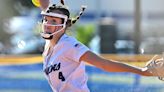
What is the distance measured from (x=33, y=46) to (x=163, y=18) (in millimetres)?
2010

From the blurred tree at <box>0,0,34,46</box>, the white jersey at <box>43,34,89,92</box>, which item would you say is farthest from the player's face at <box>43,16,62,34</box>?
the blurred tree at <box>0,0,34,46</box>

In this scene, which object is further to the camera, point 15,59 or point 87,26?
point 87,26

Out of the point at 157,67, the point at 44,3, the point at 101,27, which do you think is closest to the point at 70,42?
the point at 157,67

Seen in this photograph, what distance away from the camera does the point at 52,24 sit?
367cm

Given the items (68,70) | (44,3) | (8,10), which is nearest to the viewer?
(68,70)

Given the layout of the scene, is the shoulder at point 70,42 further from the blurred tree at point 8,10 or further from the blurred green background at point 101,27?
the blurred tree at point 8,10

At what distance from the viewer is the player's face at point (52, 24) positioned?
3664 mm

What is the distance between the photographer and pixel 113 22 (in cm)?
921

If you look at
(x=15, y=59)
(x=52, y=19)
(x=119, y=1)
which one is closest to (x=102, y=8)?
(x=119, y=1)

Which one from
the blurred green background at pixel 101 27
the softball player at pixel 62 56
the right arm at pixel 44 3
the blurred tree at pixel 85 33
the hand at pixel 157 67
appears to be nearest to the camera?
the hand at pixel 157 67

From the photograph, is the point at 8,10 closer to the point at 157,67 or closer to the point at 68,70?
the point at 68,70

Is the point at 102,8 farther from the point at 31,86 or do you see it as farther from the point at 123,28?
the point at 31,86

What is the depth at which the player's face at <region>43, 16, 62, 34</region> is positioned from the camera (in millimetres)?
3664

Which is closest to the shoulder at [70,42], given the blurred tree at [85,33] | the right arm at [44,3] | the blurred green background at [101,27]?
the right arm at [44,3]
